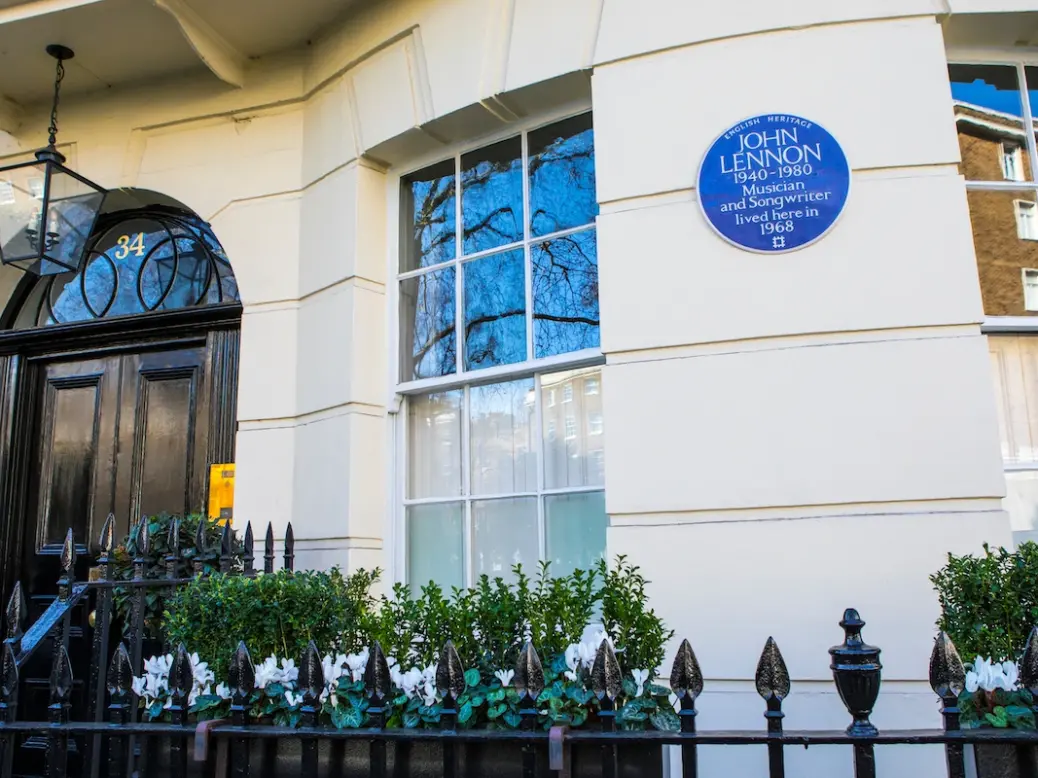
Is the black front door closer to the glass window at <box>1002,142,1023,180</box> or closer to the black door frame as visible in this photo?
the black door frame

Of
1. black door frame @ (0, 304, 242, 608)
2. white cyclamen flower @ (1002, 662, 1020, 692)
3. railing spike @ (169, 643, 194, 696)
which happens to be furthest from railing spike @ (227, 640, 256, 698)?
black door frame @ (0, 304, 242, 608)

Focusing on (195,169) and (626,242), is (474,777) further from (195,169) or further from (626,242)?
(195,169)

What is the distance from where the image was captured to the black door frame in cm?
498

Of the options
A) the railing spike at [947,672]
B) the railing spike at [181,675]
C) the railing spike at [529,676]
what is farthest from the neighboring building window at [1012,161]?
the railing spike at [181,675]

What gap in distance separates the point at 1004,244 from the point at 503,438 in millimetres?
2269

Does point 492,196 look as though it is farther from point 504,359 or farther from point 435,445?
point 435,445

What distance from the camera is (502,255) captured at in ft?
13.8

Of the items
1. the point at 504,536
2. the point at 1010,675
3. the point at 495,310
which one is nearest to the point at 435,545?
the point at 504,536

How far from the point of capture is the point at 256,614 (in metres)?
3.06

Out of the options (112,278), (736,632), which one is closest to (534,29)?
(736,632)

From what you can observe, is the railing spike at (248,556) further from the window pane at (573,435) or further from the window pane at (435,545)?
the window pane at (573,435)

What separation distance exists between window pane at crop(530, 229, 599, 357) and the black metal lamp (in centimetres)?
278

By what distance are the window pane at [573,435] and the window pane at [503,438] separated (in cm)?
9

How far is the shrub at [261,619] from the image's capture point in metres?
3.05
